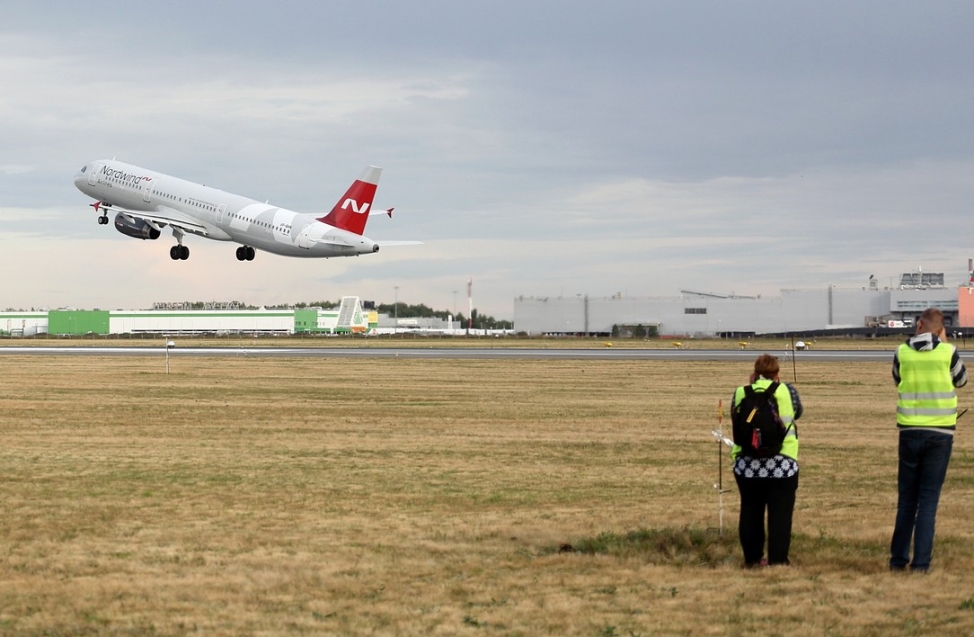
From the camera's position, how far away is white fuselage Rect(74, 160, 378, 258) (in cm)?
7200

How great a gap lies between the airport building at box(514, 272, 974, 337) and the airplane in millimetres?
102324

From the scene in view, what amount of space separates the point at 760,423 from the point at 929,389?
6.07 ft

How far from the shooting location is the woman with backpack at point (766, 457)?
13.1m

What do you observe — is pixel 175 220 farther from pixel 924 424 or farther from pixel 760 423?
pixel 924 424

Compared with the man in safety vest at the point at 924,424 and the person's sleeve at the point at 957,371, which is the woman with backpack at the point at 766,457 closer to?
the man in safety vest at the point at 924,424

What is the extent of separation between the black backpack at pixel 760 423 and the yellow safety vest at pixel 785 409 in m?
0.04

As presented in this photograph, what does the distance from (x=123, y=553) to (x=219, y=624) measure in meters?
3.50

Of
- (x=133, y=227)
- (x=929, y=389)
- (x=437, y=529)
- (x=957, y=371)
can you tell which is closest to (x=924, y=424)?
(x=929, y=389)

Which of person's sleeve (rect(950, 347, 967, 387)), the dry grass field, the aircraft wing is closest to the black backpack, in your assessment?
the dry grass field

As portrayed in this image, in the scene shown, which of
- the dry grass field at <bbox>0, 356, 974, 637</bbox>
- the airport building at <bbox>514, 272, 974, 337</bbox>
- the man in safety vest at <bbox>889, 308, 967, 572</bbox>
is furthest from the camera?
the airport building at <bbox>514, 272, 974, 337</bbox>

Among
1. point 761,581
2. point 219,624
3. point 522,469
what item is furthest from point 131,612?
point 522,469

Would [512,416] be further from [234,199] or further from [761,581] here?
[234,199]

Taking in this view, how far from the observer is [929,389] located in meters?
13.3

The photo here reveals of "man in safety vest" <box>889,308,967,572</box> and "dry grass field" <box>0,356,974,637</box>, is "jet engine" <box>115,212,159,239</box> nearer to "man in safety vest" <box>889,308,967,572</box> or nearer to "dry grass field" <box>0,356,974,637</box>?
"dry grass field" <box>0,356,974,637</box>
